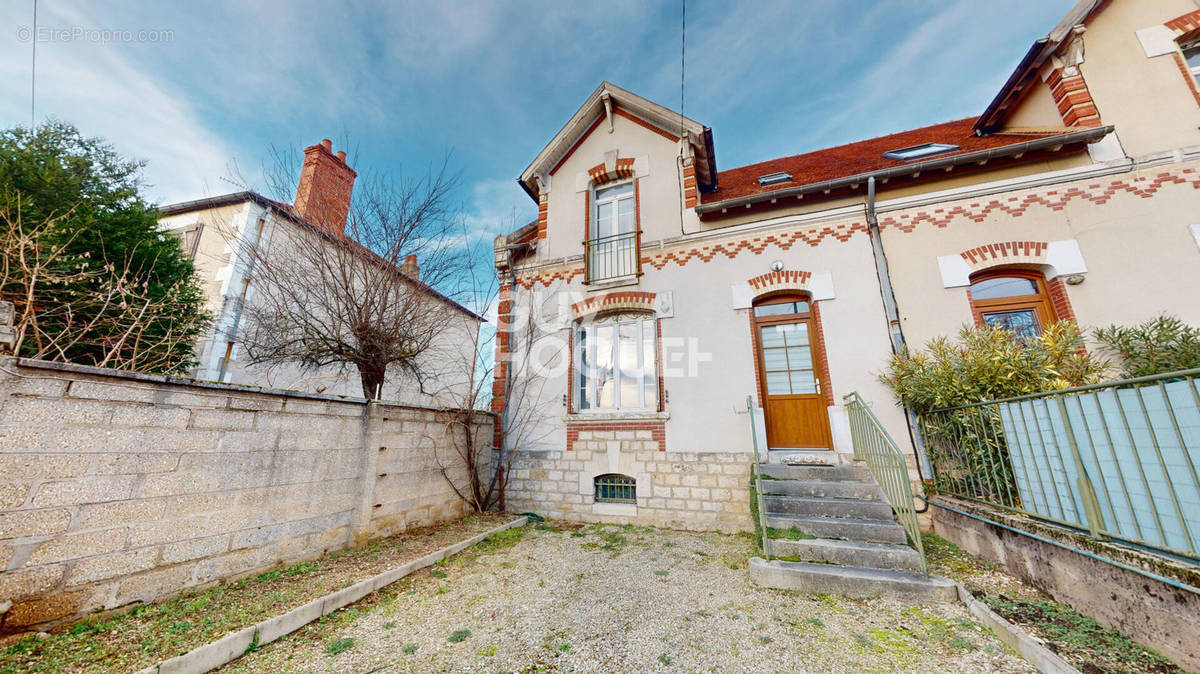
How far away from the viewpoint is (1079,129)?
5.18 meters

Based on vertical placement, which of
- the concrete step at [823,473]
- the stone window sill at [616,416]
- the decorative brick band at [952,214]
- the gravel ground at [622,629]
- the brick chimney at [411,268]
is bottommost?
the gravel ground at [622,629]

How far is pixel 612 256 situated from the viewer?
693 cm

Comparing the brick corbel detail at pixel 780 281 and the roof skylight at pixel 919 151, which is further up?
the roof skylight at pixel 919 151

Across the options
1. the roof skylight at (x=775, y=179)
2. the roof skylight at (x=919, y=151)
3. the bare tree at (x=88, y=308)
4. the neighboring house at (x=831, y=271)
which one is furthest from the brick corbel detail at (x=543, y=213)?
the roof skylight at (x=919, y=151)

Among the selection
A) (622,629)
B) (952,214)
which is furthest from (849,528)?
(952,214)

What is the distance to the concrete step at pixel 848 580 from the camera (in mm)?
3076

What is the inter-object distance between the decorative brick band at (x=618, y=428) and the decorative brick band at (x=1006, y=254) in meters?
4.65

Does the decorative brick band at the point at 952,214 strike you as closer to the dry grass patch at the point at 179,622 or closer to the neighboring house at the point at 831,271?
the neighboring house at the point at 831,271

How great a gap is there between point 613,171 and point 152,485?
7078mm

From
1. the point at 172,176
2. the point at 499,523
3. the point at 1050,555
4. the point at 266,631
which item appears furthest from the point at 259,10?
the point at 1050,555

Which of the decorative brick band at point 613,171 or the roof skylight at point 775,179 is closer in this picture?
the roof skylight at point 775,179

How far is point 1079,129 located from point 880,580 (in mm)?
6629

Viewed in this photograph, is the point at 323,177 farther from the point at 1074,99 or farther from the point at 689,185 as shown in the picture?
the point at 1074,99

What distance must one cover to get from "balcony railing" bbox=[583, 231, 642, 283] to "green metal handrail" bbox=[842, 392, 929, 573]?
3.84 metres
